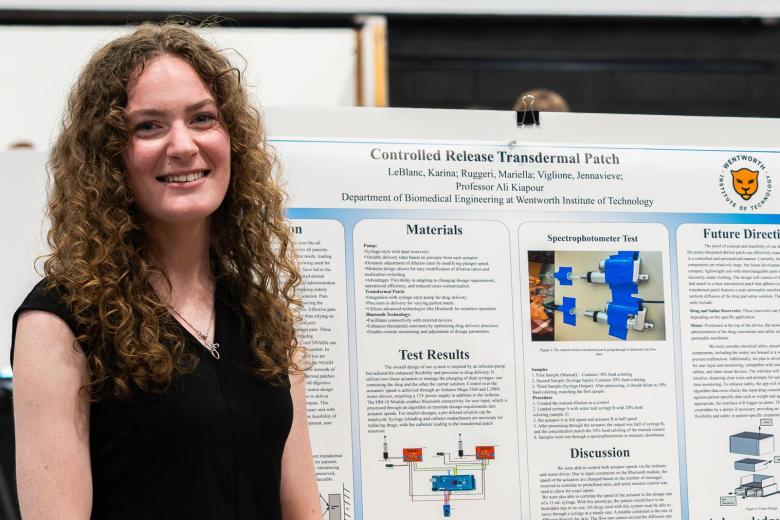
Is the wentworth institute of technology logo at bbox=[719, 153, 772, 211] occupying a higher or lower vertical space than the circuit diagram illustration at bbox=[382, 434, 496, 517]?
higher

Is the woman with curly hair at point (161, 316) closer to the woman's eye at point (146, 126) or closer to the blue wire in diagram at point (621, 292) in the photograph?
the woman's eye at point (146, 126)

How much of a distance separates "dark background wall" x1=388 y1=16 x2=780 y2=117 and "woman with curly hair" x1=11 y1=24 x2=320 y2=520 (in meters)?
2.39

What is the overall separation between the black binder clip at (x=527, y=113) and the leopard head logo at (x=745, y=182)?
52cm

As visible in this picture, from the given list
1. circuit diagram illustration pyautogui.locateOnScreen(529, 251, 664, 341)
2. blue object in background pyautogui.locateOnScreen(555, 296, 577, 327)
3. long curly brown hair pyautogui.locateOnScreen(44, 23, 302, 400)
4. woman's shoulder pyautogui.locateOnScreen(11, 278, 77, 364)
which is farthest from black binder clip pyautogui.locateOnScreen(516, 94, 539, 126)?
woman's shoulder pyautogui.locateOnScreen(11, 278, 77, 364)

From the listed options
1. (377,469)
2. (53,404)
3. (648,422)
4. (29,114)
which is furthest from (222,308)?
(29,114)

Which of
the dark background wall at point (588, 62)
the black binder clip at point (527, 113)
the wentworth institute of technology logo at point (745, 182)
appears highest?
the dark background wall at point (588, 62)

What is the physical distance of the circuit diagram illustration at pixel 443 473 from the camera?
2.13 meters

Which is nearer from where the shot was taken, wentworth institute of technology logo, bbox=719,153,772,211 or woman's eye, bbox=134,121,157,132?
woman's eye, bbox=134,121,157,132

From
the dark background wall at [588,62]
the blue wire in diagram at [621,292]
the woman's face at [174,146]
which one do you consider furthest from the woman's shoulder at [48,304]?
the dark background wall at [588,62]

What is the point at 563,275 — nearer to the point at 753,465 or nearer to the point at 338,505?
the point at 753,465

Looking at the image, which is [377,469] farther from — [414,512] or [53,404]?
[53,404]

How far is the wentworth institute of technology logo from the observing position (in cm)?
236

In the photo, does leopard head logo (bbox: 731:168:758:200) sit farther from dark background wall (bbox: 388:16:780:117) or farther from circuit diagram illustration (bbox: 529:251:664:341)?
dark background wall (bbox: 388:16:780:117)

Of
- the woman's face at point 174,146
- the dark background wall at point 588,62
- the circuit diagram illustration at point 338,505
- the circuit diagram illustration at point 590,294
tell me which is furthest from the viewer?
the dark background wall at point 588,62
